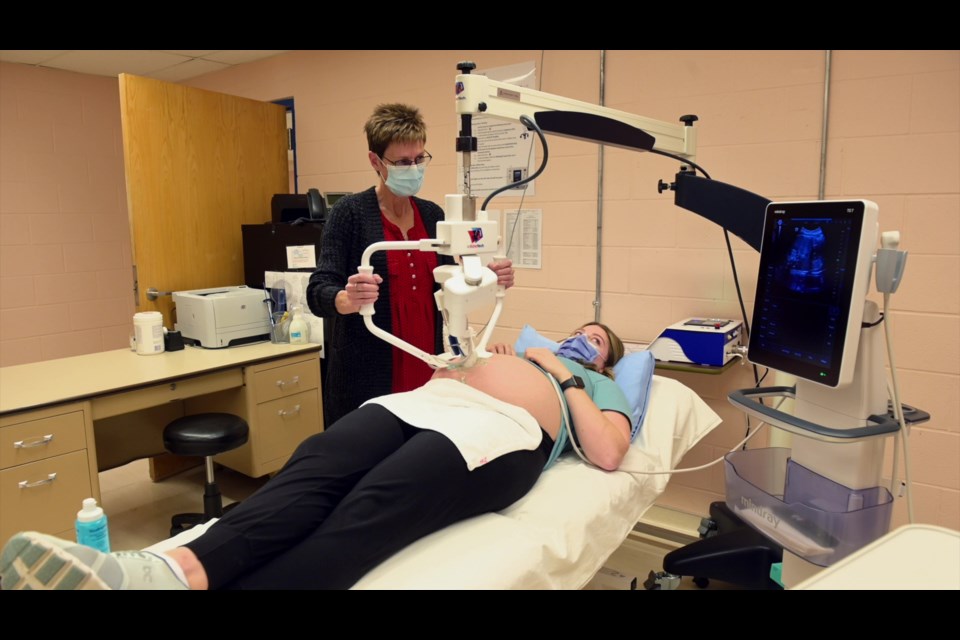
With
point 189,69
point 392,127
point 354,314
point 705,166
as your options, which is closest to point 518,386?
point 354,314

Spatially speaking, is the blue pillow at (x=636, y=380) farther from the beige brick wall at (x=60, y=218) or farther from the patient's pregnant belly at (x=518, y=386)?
the beige brick wall at (x=60, y=218)

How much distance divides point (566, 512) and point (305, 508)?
0.60 m

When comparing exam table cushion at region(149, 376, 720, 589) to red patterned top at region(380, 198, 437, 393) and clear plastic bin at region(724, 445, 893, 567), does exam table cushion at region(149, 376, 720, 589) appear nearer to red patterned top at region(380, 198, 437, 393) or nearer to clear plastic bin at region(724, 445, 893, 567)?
clear plastic bin at region(724, 445, 893, 567)

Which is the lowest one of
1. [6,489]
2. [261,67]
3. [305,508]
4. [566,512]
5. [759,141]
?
[6,489]

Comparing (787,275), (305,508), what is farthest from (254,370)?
(787,275)

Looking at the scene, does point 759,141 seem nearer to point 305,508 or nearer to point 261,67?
point 305,508

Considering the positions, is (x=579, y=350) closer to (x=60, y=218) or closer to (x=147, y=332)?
(x=147, y=332)

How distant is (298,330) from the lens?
3.06 meters

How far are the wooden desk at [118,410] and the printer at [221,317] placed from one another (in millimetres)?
64

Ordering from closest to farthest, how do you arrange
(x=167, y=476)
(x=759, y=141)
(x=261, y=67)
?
1. (x=759, y=141)
2. (x=167, y=476)
3. (x=261, y=67)

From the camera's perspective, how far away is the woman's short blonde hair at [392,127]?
5.98ft

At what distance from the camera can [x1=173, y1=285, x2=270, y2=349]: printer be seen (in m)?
2.90

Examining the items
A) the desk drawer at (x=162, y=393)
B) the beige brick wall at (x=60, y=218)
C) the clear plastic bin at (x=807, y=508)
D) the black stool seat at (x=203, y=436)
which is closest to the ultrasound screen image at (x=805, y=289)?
the clear plastic bin at (x=807, y=508)

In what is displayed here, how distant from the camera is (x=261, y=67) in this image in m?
4.00
